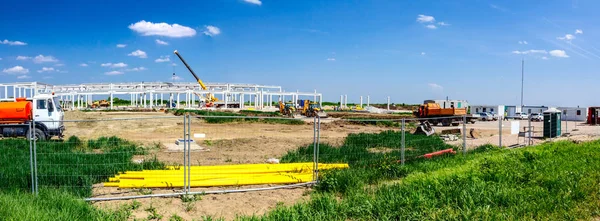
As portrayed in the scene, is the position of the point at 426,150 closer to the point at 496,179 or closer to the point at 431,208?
the point at 496,179

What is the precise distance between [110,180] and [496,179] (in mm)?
7840

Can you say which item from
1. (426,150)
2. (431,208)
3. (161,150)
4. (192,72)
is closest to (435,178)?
(431,208)

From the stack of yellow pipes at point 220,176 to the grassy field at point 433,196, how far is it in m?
0.80

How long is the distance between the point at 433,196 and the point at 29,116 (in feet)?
64.4

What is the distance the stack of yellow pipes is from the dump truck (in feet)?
38.9

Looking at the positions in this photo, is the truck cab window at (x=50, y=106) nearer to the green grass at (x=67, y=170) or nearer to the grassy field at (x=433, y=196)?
the green grass at (x=67, y=170)

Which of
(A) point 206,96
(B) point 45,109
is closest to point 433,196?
(B) point 45,109

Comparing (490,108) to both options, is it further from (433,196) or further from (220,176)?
(433,196)

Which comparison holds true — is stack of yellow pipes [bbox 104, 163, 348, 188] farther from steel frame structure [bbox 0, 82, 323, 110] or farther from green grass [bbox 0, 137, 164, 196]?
steel frame structure [bbox 0, 82, 323, 110]

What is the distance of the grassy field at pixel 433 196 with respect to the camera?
600 cm

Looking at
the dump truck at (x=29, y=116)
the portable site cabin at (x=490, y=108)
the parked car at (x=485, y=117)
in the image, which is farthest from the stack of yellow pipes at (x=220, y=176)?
the portable site cabin at (x=490, y=108)

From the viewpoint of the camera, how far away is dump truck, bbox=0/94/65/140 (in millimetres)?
18672

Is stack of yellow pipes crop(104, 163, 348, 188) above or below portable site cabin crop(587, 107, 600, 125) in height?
below

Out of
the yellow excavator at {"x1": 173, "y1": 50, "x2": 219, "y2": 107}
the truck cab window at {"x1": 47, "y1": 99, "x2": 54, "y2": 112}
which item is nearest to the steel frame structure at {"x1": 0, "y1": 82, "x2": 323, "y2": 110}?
the yellow excavator at {"x1": 173, "y1": 50, "x2": 219, "y2": 107}
